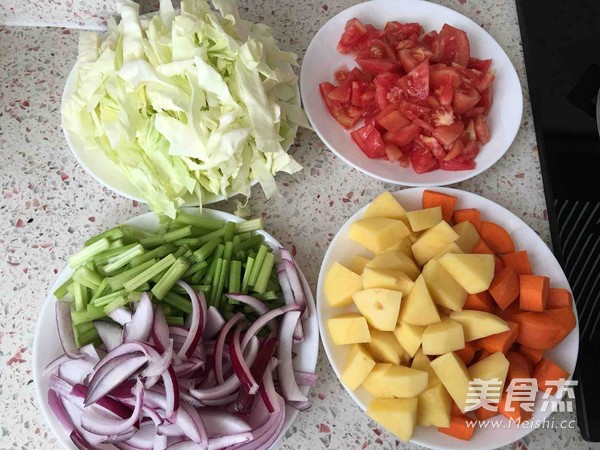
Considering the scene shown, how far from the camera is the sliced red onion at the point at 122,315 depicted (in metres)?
1.18

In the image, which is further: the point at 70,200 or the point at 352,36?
the point at 352,36

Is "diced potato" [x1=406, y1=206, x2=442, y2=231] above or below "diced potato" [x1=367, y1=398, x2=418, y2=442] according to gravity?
above

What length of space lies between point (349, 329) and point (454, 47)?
2.75ft

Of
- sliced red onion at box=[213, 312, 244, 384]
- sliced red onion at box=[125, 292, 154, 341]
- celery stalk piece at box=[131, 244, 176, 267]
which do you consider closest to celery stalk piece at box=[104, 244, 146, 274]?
celery stalk piece at box=[131, 244, 176, 267]

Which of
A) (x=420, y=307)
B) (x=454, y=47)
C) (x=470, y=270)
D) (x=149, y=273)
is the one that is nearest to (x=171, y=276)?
(x=149, y=273)

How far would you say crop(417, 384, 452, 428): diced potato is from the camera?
1.17m

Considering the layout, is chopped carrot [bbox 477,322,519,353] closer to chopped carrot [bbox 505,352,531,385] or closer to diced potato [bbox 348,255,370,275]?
chopped carrot [bbox 505,352,531,385]

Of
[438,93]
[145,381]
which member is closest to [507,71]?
[438,93]

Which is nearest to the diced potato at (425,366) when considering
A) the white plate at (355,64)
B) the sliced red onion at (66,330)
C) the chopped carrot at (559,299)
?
the chopped carrot at (559,299)

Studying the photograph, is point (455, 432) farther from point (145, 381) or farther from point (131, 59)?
point (131, 59)

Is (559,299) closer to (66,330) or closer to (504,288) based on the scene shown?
(504,288)

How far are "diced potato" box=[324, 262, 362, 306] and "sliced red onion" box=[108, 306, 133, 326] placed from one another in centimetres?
42

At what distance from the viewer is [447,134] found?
143cm

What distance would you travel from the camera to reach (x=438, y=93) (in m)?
1.46
